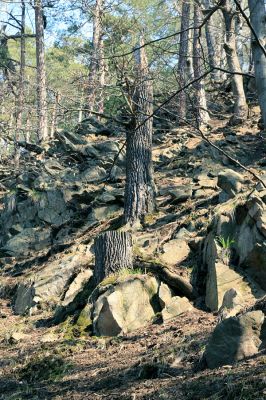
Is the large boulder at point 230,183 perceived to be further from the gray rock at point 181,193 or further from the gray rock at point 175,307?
the gray rock at point 175,307

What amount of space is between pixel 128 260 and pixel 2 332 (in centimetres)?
216

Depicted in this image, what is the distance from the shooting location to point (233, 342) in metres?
4.37

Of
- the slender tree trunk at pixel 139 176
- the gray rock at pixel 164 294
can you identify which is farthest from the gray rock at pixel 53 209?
the gray rock at pixel 164 294

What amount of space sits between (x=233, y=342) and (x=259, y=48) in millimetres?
2401

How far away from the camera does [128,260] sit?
7285 millimetres

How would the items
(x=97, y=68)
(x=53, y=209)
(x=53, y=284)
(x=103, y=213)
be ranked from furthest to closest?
(x=53, y=209) < (x=97, y=68) < (x=103, y=213) < (x=53, y=284)

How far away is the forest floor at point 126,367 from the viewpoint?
3.95m

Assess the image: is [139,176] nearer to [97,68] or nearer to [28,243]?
[28,243]

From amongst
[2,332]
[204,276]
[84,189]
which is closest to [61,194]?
[84,189]

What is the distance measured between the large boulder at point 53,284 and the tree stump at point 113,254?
806 mm

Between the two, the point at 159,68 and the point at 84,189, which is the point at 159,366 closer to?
A: the point at 159,68

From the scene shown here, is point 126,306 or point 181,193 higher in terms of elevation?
point 181,193

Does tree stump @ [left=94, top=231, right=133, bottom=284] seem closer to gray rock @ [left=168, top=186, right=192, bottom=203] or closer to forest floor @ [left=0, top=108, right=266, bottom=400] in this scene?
forest floor @ [left=0, top=108, right=266, bottom=400]

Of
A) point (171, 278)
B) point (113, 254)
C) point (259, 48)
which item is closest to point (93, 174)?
point (113, 254)
